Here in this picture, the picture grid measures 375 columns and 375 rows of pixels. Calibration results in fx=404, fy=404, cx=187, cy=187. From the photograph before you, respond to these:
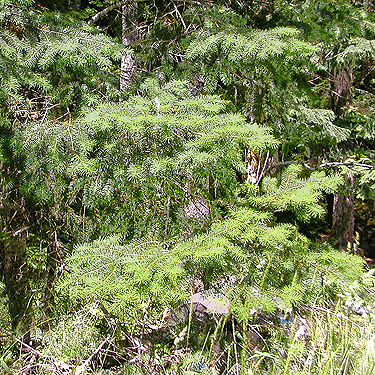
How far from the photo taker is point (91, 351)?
2773 millimetres

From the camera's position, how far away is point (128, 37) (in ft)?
11.2

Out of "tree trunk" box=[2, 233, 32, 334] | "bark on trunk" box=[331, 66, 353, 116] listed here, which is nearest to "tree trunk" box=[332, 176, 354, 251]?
"bark on trunk" box=[331, 66, 353, 116]

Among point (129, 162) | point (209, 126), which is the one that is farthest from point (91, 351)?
point (209, 126)

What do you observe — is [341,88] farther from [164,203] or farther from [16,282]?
[16,282]

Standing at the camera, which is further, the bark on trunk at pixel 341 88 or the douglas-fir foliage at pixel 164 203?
the bark on trunk at pixel 341 88

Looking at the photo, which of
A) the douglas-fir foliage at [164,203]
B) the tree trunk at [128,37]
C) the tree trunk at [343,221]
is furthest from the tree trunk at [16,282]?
the tree trunk at [343,221]

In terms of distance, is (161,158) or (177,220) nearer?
(161,158)

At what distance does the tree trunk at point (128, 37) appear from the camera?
3.20m

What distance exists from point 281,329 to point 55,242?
1711 mm

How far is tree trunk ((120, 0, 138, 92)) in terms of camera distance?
3203 millimetres

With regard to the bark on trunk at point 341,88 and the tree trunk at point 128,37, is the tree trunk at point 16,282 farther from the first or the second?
the bark on trunk at point 341,88

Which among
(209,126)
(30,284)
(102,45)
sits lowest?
(30,284)

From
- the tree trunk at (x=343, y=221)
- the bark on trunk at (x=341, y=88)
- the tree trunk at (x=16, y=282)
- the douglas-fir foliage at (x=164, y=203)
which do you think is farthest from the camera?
the tree trunk at (x=343, y=221)

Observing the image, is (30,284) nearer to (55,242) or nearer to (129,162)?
(55,242)
